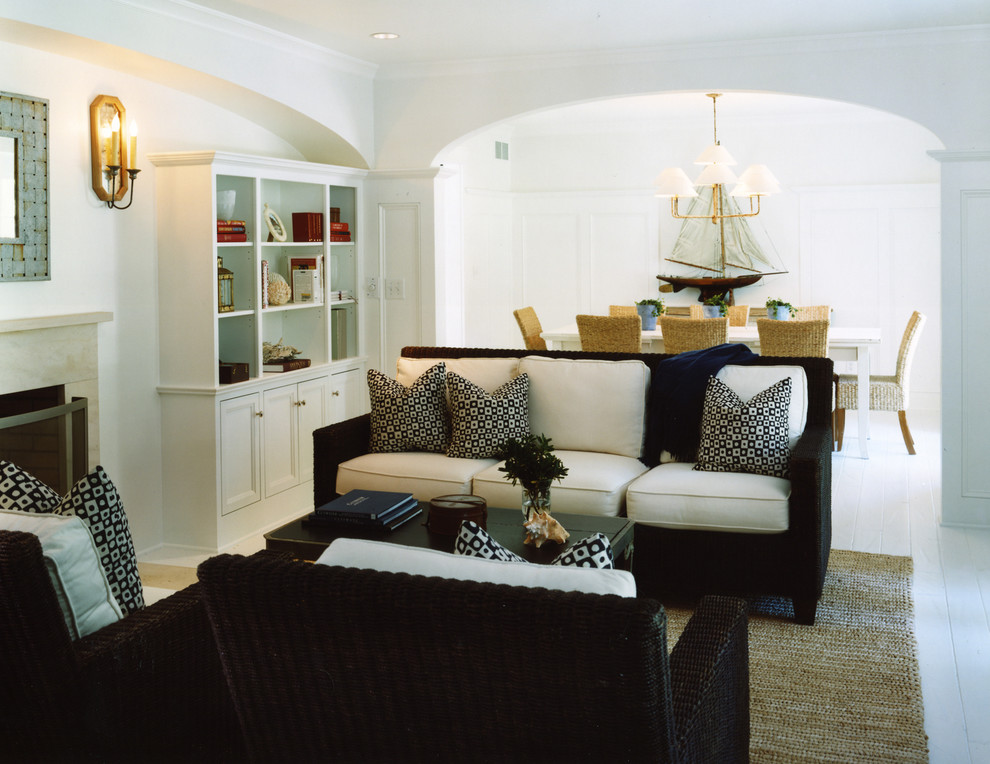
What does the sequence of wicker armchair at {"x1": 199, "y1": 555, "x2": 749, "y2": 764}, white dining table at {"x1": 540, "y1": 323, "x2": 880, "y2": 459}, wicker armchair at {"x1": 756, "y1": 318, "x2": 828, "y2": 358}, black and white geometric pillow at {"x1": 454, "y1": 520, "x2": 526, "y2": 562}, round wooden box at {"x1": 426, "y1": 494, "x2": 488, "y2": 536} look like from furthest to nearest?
1. white dining table at {"x1": 540, "y1": 323, "x2": 880, "y2": 459}
2. wicker armchair at {"x1": 756, "y1": 318, "x2": 828, "y2": 358}
3. round wooden box at {"x1": 426, "y1": 494, "x2": 488, "y2": 536}
4. black and white geometric pillow at {"x1": 454, "y1": 520, "x2": 526, "y2": 562}
5. wicker armchair at {"x1": 199, "y1": 555, "x2": 749, "y2": 764}

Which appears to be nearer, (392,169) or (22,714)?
(22,714)

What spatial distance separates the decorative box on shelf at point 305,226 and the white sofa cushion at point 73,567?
3734mm

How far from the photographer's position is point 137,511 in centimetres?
465

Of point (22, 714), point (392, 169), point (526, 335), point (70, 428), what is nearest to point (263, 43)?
point (392, 169)

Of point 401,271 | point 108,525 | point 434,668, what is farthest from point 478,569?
point 401,271

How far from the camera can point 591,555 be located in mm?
1745

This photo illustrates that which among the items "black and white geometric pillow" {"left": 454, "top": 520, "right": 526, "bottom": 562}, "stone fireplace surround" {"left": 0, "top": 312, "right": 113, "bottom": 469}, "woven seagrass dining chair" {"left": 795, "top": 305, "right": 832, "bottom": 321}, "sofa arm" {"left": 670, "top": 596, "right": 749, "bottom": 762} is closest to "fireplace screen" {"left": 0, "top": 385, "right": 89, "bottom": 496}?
"stone fireplace surround" {"left": 0, "top": 312, "right": 113, "bottom": 469}

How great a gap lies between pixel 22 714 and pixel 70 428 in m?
2.65

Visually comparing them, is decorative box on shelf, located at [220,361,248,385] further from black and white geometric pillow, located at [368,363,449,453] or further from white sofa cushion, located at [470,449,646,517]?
white sofa cushion, located at [470,449,646,517]

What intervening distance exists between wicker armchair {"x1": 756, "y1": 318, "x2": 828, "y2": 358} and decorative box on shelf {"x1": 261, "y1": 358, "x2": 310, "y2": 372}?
9.33ft

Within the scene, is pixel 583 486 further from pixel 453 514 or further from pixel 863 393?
pixel 863 393

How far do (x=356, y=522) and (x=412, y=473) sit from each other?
0.79m

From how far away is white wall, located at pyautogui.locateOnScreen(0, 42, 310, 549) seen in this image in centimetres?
404

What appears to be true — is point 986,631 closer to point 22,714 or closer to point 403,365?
point 403,365
